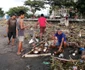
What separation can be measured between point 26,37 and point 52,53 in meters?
4.44

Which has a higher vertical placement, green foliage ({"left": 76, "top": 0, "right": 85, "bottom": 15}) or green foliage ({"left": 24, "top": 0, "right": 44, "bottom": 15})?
green foliage ({"left": 76, "top": 0, "right": 85, "bottom": 15})

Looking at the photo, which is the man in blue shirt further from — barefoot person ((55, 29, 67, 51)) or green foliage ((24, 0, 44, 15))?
green foliage ((24, 0, 44, 15))

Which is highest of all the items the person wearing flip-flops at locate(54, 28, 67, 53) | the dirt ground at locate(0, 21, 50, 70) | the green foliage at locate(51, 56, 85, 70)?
the person wearing flip-flops at locate(54, 28, 67, 53)

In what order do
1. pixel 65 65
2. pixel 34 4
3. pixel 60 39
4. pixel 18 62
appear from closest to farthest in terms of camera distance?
pixel 65 65 → pixel 18 62 → pixel 60 39 → pixel 34 4

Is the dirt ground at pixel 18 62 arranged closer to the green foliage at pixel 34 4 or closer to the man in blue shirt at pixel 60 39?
the man in blue shirt at pixel 60 39

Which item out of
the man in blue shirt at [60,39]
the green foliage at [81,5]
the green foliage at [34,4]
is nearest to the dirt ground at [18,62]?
the man in blue shirt at [60,39]

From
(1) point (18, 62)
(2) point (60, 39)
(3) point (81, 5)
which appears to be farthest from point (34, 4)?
(1) point (18, 62)

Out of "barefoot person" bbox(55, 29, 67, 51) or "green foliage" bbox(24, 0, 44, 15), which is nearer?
"barefoot person" bbox(55, 29, 67, 51)

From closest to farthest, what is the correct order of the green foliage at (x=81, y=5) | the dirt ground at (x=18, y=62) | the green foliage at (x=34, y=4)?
the dirt ground at (x=18, y=62) → the green foliage at (x=81, y=5) → the green foliage at (x=34, y=4)

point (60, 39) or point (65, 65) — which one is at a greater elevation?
Result: point (60, 39)

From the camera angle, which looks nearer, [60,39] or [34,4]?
[60,39]

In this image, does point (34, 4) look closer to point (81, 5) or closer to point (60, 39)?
point (81, 5)

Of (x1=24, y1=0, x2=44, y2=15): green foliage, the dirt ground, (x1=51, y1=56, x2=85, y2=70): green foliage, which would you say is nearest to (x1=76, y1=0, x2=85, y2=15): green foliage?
the dirt ground

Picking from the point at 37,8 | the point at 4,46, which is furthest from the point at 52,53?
the point at 37,8
